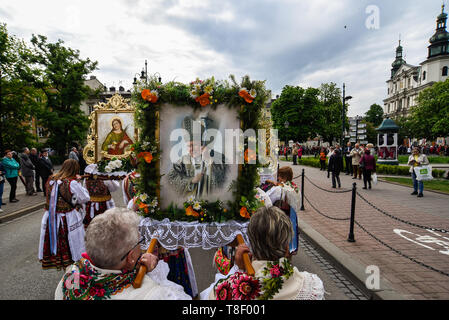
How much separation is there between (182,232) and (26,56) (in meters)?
29.7

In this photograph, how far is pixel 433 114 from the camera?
38.9 m

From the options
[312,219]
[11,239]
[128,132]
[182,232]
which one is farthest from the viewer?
[312,219]

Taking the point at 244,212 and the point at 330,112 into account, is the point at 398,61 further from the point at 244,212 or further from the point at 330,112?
the point at 244,212

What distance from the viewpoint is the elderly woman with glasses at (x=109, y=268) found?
140cm

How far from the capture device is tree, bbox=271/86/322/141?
147ft

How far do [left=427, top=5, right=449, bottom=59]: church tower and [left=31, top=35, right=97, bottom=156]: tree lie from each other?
77.4m

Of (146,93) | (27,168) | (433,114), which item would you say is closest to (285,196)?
(146,93)

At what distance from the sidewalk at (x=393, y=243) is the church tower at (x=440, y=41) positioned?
241 feet

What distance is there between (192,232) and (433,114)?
51.0 metres

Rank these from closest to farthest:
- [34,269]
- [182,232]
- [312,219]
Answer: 1. [182,232]
2. [34,269]
3. [312,219]
